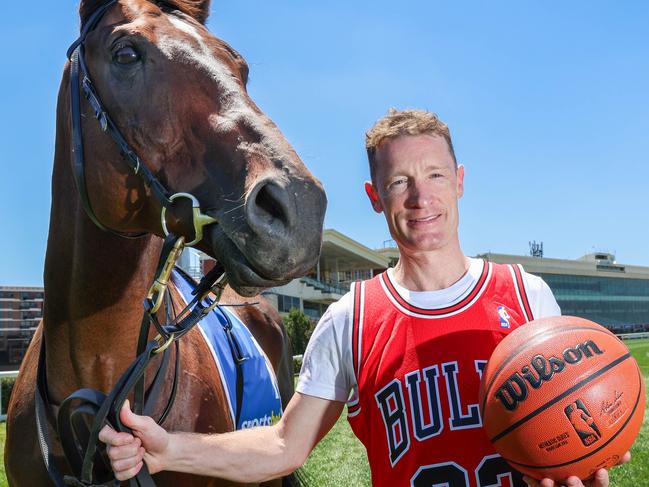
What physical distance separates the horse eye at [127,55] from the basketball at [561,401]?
5.27ft

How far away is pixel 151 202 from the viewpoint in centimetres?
212

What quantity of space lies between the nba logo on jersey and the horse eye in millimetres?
1569

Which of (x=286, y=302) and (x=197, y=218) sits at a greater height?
(x=286, y=302)

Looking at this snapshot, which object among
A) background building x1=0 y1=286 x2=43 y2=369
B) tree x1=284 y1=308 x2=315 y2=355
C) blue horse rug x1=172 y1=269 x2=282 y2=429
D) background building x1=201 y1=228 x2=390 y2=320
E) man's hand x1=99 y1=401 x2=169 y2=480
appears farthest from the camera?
background building x1=0 y1=286 x2=43 y2=369

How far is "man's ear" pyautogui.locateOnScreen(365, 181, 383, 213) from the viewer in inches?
93.0

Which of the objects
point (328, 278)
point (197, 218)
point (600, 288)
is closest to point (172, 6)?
point (197, 218)

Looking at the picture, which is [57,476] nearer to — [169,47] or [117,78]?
[117,78]

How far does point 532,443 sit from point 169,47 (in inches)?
69.0

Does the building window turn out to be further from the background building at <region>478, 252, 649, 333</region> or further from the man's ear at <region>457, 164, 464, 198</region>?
the background building at <region>478, 252, 649, 333</region>

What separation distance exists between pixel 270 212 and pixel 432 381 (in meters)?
0.81

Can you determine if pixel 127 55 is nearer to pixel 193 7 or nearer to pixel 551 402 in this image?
pixel 193 7

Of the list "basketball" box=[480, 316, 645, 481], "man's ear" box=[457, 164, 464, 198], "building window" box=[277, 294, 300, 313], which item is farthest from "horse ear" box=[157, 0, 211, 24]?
"building window" box=[277, 294, 300, 313]

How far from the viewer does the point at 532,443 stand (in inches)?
67.2

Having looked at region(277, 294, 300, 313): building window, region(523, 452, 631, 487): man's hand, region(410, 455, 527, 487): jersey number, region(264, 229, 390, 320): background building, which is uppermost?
region(264, 229, 390, 320): background building
